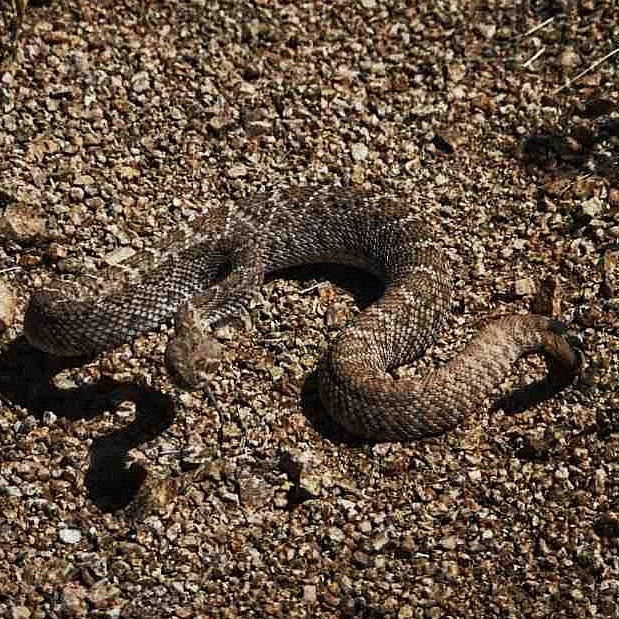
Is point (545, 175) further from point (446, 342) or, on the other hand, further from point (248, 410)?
point (248, 410)

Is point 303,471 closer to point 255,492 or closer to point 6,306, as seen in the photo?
point 255,492

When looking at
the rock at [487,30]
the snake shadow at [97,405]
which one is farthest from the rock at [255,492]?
the rock at [487,30]

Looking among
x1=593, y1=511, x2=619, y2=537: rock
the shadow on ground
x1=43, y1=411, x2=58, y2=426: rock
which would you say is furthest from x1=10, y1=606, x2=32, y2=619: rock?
the shadow on ground

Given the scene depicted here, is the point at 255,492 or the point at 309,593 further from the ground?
the point at 255,492

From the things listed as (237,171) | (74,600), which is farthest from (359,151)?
(74,600)

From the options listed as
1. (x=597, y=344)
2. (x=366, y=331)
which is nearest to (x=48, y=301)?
(x=366, y=331)

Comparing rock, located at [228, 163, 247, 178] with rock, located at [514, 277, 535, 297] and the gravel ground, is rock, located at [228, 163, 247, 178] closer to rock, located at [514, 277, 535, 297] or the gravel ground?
the gravel ground

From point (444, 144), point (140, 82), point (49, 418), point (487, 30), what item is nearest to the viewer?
point (49, 418)
